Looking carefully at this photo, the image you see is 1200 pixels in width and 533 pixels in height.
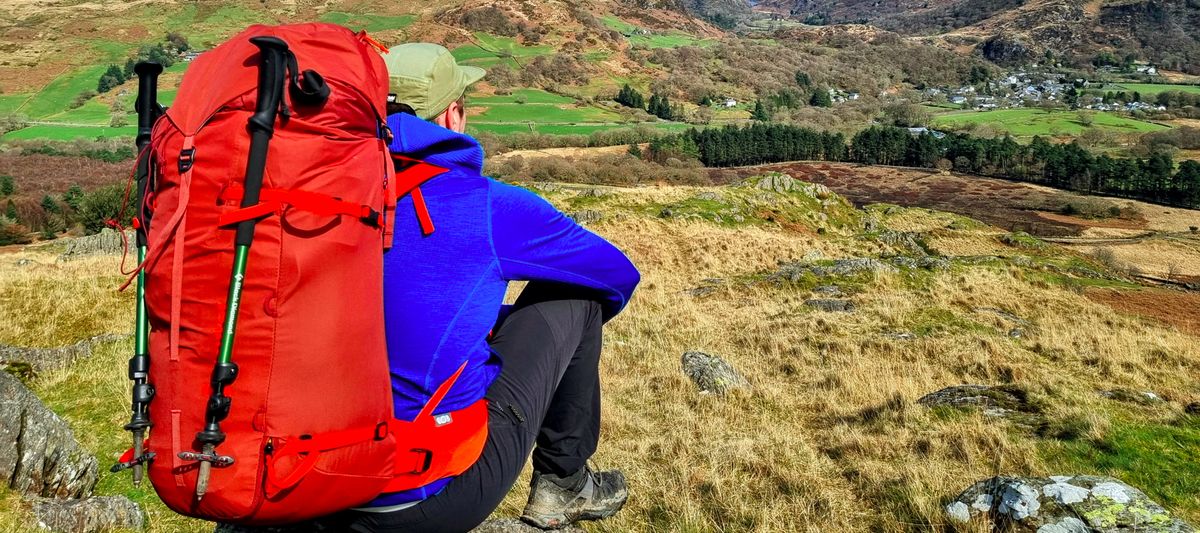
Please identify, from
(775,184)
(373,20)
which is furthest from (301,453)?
(373,20)

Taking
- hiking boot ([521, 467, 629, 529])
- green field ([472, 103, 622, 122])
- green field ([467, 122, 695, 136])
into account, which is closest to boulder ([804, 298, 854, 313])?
hiking boot ([521, 467, 629, 529])

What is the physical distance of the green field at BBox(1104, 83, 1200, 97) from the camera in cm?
16950

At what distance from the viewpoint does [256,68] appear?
187 cm

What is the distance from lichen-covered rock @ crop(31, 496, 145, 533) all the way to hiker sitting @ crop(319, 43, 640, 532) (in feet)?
7.26

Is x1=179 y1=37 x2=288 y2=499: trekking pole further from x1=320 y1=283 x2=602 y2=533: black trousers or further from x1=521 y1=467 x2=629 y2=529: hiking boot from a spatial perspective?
x1=521 y1=467 x2=629 y2=529: hiking boot

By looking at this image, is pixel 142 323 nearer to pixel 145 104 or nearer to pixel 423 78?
pixel 145 104

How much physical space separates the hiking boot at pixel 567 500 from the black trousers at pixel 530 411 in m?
0.08

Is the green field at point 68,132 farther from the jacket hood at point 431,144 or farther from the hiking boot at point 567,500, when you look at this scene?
the jacket hood at point 431,144

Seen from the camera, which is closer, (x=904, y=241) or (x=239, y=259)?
(x=239, y=259)

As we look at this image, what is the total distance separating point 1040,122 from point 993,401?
153 metres

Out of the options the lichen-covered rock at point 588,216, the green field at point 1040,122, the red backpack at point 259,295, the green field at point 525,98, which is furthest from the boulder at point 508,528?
the green field at point 1040,122

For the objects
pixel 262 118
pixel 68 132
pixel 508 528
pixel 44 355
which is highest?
pixel 262 118

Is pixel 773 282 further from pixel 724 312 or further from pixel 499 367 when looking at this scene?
pixel 499 367

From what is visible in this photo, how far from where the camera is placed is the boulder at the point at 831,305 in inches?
489
